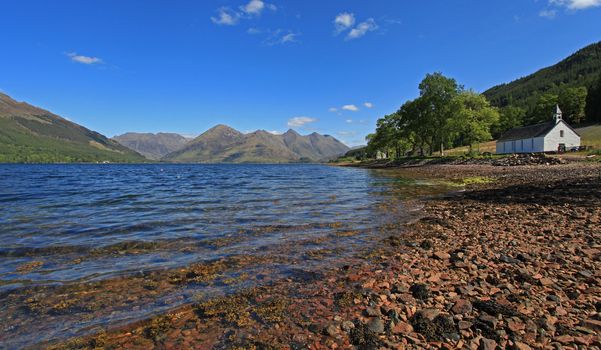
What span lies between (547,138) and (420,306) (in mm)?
102968

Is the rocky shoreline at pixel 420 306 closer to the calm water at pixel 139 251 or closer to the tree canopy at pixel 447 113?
the calm water at pixel 139 251

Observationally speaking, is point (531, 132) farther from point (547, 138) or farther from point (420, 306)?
point (420, 306)

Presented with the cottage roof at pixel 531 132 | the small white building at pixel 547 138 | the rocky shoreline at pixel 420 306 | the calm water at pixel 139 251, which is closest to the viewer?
the rocky shoreline at pixel 420 306

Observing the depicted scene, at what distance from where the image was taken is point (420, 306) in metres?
6.54

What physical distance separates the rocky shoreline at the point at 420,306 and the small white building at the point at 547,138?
92106 mm

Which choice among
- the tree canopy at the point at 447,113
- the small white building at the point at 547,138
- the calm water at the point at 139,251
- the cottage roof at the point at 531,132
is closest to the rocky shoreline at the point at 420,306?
the calm water at the point at 139,251

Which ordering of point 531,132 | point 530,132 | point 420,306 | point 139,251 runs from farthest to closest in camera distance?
point 530,132 < point 531,132 < point 139,251 < point 420,306

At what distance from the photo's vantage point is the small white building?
286ft

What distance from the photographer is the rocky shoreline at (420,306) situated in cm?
549

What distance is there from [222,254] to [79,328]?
4.97 meters

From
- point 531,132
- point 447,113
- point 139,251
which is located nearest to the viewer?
point 139,251

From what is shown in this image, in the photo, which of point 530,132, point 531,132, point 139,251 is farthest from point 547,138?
point 139,251

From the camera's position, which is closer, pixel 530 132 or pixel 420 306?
pixel 420 306

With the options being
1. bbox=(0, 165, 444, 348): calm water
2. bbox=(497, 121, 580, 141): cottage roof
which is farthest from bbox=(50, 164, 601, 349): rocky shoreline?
bbox=(497, 121, 580, 141): cottage roof
